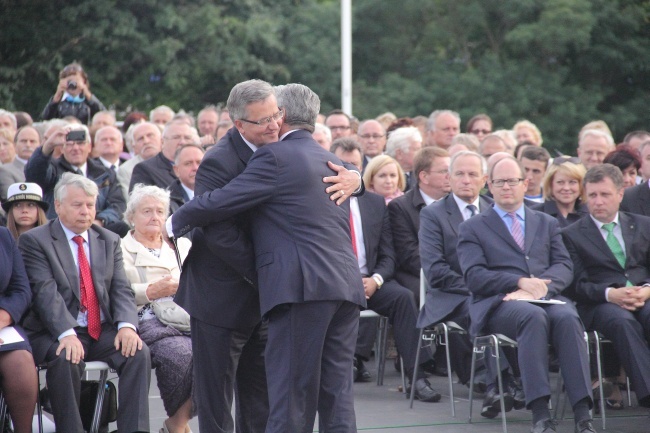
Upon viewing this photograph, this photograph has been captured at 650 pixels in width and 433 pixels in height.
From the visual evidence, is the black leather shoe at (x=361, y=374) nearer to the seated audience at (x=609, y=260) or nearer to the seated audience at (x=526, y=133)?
the seated audience at (x=609, y=260)

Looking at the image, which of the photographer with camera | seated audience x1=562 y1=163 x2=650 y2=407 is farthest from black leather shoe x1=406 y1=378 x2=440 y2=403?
the photographer with camera

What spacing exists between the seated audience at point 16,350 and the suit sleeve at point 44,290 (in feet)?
0.25

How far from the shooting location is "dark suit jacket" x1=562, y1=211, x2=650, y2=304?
8.16 m

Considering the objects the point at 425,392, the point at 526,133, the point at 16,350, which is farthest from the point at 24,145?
the point at 526,133

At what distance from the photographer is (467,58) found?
1024 inches

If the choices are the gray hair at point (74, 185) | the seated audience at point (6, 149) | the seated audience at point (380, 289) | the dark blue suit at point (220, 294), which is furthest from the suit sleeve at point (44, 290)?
the seated audience at point (6, 149)

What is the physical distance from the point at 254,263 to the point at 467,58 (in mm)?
20986

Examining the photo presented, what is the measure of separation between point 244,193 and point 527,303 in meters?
2.75

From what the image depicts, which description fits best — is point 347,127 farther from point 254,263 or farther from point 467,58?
point 467,58

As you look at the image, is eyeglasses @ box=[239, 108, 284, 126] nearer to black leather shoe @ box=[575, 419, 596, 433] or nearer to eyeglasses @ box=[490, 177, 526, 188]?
eyeglasses @ box=[490, 177, 526, 188]

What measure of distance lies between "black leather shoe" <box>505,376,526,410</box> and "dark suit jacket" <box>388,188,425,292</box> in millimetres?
1296

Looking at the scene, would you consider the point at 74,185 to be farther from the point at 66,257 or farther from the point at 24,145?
the point at 24,145

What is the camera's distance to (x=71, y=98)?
1245 centimetres

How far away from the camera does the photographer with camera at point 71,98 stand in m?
12.2
